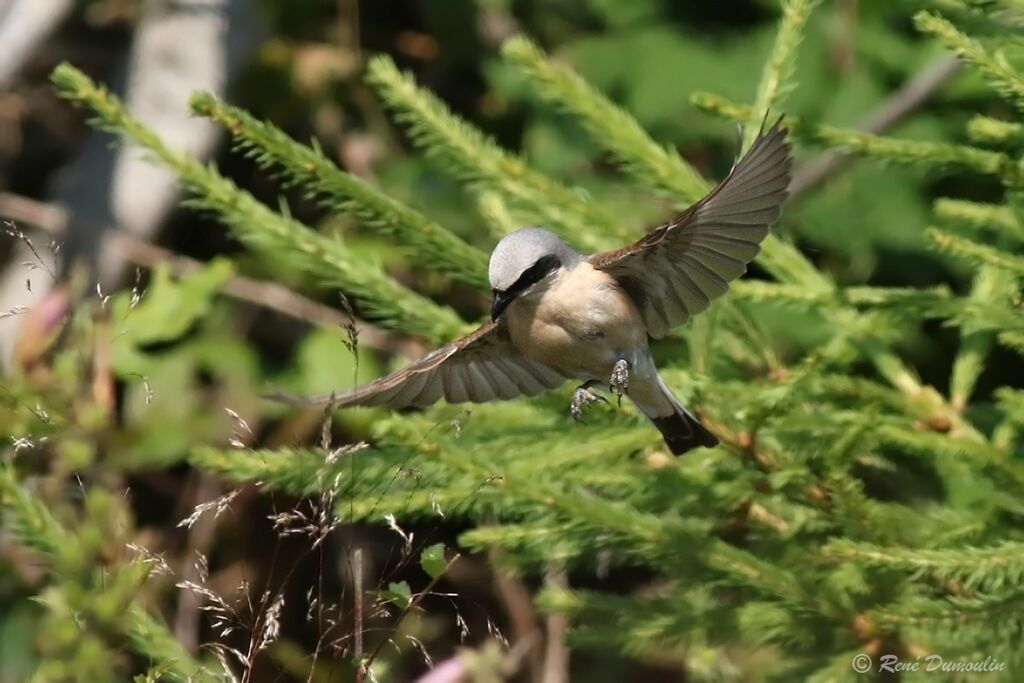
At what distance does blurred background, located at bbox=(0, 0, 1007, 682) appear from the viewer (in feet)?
12.1

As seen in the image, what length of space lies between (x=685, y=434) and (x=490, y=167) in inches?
20.7

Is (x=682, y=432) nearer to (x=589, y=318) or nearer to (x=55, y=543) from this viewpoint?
(x=589, y=318)

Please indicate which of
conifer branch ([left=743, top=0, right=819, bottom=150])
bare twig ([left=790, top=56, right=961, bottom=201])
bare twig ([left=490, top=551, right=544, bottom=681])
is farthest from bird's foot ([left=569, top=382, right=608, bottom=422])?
bare twig ([left=490, top=551, right=544, bottom=681])

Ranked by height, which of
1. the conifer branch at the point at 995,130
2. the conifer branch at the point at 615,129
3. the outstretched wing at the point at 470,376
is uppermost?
the conifer branch at the point at 995,130

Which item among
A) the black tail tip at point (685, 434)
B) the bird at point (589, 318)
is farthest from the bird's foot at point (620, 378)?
the black tail tip at point (685, 434)

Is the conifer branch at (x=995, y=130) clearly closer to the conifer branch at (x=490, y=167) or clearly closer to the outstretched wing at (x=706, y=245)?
the outstretched wing at (x=706, y=245)

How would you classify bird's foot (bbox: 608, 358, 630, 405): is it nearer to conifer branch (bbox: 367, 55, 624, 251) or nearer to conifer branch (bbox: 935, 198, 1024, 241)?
conifer branch (bbox: 367, 55, 624, 251)

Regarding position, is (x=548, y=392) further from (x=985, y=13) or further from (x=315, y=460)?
(x=985, y=13)

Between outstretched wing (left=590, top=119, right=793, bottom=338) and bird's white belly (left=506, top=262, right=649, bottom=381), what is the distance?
0.03 m

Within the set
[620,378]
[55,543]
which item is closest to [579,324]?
[620,378]

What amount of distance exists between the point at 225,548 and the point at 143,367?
1.23m

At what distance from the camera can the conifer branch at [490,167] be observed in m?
2.18

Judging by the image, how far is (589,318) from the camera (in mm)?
2229

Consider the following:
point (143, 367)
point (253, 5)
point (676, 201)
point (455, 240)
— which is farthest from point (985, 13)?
point (253, 5)
